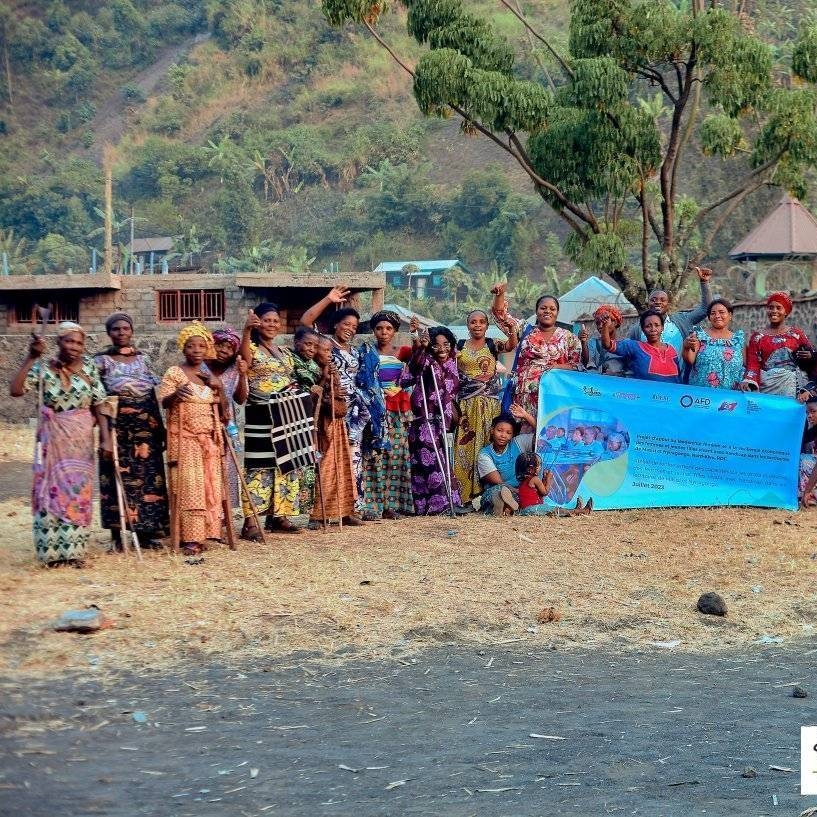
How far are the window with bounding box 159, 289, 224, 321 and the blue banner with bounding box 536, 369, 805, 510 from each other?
17.6 meters

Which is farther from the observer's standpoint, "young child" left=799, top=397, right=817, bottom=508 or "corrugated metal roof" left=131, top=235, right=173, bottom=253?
"corrugated metal roof" left=131, top=235, right=173, bottom=253

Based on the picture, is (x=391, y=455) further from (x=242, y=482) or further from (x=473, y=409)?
(x=242, y=482)

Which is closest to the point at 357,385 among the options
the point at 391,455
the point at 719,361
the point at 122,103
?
the point at 391,455

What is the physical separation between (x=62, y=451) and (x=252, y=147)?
7481cm

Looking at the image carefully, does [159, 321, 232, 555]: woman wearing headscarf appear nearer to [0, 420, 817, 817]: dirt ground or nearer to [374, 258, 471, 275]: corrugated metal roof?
[0, 420, 817, 817]: dirt ground

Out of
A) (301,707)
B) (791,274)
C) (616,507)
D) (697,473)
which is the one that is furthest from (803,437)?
(791,274)

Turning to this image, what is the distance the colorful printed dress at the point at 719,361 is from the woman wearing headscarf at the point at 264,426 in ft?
11.5

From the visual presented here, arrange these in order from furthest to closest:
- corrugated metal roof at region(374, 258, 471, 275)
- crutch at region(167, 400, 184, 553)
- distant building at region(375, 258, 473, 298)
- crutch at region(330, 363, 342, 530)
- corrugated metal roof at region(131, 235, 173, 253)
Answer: corrugated metal roof at region(131, 235, 173, 253) < corrugated metal roof at region(374, 258, 471, 275) < distant building at region(375, 258, 473, 298) < crutch at region(330, 363, 342, 530) < crutch at region(167, 400, 184, 553)

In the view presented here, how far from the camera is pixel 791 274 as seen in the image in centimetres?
3616

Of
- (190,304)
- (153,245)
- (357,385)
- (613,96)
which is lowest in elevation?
(357,385)

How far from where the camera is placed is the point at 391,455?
10695mm

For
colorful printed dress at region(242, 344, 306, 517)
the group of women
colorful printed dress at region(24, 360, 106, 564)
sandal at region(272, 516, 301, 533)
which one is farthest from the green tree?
colorful printed dress at region(24, 360, 106, 564)

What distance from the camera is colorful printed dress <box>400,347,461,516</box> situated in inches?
420

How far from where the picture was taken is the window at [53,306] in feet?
91.5
